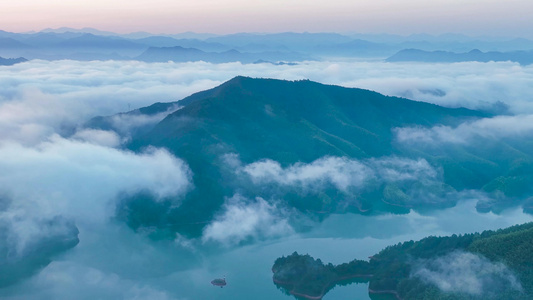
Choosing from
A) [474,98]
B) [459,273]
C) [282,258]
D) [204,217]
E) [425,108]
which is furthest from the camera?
[474,98]

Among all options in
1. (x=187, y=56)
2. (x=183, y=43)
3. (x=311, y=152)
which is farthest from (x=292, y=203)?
(x=183, y=43)

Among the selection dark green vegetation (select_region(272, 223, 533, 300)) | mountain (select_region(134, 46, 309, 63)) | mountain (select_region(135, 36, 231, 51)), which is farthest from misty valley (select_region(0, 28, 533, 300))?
mountain (select_region(135, 36, 231, 51))

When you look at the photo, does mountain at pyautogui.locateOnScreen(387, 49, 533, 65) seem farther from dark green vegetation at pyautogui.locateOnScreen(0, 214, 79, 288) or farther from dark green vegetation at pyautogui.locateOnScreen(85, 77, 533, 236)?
dark green vegetation at pyautogui.locateOnScreen(0, 214, 79, 288)

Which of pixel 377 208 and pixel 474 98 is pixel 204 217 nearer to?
pixel 377 208

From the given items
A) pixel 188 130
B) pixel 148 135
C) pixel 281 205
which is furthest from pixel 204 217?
pixel 148 135

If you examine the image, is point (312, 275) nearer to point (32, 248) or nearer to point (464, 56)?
point (32, 248)

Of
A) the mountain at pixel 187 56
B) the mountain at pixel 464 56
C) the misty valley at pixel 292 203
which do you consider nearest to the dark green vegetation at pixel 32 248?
the misty valley at pixel 292 203
